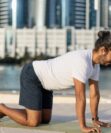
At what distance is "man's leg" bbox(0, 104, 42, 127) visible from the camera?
14.1 ft

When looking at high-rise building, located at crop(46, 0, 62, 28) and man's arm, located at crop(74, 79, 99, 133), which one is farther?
high-rise building, located at crop(46, 0, 62, 28)

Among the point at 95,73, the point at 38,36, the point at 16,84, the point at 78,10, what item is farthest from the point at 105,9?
the point at 38,36

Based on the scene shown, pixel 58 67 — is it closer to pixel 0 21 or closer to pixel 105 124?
pixel 105 124

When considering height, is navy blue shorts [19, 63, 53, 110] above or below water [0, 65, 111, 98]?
above

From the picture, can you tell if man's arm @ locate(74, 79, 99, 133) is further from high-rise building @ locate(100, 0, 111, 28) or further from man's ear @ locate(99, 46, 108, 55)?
high-rise building @ locate(100, 0, 111, 28)

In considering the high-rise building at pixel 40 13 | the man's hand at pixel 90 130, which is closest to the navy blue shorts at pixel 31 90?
the man's hand at pixel 90 130

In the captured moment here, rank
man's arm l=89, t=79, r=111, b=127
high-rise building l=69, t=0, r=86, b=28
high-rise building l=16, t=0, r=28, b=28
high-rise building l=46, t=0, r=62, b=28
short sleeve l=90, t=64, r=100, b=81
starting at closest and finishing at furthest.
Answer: short sleeve l=90, t=64, r=100, b=81, man's arm l=89, t=79, r=111, b=127, high-rise building l=69, t=0, r=86, b=28, high-rise building l=46, t=0, r=62, b=28, high-rise building l=16, t=0, r=28, b=28

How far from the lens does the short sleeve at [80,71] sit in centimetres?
389

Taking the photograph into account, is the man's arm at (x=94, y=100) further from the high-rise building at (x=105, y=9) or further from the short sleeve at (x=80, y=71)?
the high-rise building at (x=105, y=9)

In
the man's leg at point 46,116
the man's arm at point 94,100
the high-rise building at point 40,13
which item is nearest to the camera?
the man's arm at point 94,100

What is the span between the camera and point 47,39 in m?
75.2

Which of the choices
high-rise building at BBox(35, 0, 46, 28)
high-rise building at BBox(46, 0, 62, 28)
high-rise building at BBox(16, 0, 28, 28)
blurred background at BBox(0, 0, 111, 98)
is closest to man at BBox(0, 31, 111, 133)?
blurred background at BBox(0, 0, 111, 98)

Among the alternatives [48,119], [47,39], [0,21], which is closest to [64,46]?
[47,39]

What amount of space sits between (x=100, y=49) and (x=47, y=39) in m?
71.4
